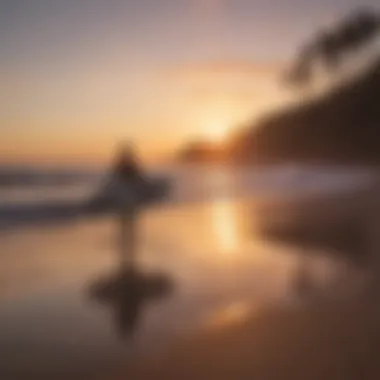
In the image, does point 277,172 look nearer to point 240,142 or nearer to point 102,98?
point 240,142

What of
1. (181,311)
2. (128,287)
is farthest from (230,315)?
(128,287)

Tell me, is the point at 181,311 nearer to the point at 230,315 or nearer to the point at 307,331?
the point at 230,315

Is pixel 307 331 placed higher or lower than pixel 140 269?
lower

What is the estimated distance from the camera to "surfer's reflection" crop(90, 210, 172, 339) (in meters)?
0.87

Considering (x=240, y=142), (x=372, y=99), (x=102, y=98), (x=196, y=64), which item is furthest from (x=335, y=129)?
(x=102, y=98)

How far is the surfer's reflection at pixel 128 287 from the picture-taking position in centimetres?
87

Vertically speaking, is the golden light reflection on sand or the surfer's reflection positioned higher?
the surfer's reflection

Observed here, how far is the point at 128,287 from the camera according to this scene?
0.89 m

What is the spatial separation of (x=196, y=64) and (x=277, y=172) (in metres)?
0.26

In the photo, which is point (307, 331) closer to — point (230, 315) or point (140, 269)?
point (230, 315)

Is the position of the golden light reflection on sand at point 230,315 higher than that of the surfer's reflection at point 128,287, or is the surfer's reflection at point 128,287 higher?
the surfer's reflection at point 128,287

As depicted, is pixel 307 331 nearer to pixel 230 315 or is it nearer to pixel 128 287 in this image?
pixel 230 315

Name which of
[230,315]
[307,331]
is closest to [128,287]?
[230,315]

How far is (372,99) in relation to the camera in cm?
101
